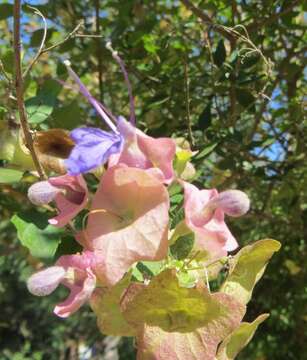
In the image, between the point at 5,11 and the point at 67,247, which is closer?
the point at 67,247

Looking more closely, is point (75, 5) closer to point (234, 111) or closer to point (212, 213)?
point (234, 111)

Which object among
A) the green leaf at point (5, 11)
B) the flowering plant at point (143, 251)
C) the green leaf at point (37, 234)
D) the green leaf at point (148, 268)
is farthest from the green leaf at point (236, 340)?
the green leaf at point (5, 11)

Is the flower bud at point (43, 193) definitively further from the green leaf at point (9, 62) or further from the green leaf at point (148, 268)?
the green leaf at point (9, 62)

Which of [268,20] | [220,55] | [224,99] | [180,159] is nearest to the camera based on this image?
[180,159]

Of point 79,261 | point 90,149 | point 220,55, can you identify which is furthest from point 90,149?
point 220,55

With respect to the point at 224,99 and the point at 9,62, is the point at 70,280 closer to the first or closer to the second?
the point at 9,62

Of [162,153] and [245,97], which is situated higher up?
[162,153]

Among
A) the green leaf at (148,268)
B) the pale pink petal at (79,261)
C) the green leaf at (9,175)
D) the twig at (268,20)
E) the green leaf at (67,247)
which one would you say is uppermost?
the twig at (268,20)

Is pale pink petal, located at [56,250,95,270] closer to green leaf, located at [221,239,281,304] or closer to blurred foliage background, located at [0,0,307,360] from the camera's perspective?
green leaf, located at [221,239,281,304]
